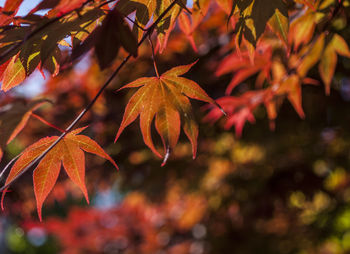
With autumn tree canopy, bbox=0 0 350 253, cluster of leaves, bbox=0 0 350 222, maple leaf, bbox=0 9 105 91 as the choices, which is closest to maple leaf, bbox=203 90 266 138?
autumn tree canopy, bbox=0 0 350 253

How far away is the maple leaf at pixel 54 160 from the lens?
1.90 ft

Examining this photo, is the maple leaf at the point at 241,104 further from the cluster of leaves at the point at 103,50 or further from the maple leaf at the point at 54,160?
the maple leaf at the point at 54,160

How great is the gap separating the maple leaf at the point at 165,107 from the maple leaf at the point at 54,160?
58 millimetres

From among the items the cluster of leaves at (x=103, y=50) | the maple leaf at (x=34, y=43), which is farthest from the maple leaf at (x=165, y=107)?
the maple leaf at (x=34, y=43)

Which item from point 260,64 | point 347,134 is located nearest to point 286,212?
point 347,134

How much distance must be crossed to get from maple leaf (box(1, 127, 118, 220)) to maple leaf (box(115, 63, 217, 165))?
0.19 ft

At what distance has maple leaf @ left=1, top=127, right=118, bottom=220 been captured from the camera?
581mm

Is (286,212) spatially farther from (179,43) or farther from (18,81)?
(18,81)

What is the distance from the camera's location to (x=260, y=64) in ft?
3.68

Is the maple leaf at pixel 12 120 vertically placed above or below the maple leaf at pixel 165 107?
above

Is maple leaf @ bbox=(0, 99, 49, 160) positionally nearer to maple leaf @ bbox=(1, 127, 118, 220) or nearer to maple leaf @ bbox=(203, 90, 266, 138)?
maple leaf @ bbox=(1, 127, 118, 220)

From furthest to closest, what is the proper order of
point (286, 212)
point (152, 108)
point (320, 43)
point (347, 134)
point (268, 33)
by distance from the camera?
point (286, 212) → point (347, 134) → point (268, 33) → point (320, 43) → point (152, 108)

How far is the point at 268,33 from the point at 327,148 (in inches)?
38.6

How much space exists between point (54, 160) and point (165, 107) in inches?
8.5
